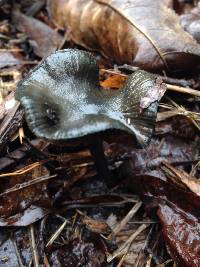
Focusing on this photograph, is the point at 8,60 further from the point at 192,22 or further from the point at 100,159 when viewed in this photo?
the point at 192,22

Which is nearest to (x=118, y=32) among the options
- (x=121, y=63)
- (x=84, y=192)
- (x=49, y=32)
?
(x=121, y=63)

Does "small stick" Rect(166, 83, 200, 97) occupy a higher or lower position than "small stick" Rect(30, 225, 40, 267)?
higher

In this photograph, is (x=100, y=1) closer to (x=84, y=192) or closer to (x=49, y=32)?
(x=49, y=32)

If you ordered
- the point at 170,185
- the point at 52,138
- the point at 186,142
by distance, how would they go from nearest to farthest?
the point at 52,138, the point at 170,185, the point at 186,142

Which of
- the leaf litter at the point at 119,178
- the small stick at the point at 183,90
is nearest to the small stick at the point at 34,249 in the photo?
the leaf litter at the point at 119,178

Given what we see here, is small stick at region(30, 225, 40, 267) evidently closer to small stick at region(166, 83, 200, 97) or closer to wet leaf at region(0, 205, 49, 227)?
wet leaf at region(0, 205, 49, 227)

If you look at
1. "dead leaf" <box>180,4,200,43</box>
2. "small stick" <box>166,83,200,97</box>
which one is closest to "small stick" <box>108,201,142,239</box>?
"small stick" <box>166,83,200,97</box>

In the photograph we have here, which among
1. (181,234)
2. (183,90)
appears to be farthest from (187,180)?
(183,90)

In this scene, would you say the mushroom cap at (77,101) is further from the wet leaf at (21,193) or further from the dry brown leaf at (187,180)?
the wet leaf at (21,193)
